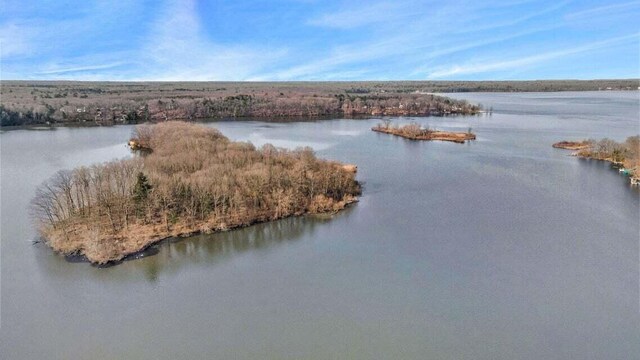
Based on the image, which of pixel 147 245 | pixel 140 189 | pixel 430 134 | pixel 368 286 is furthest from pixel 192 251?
pixel 430 134

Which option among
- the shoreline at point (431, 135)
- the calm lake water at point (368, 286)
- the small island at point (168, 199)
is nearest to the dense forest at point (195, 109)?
the shoreline at point (431, 135)

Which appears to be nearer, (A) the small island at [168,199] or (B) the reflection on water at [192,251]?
(B) the reflection on water at [192,251]

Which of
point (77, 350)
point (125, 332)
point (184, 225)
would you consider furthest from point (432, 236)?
point (77, 350)

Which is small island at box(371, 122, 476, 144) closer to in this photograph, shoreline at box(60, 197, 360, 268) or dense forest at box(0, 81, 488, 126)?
dense forest at box(0, 81, 488, 126)

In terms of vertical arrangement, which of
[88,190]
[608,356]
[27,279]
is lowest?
[608,356]

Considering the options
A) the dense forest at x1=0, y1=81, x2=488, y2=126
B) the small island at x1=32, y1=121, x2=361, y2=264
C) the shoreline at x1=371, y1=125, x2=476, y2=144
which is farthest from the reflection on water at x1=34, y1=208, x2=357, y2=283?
the dense forest at x1=0, y1=81, x2=488, y2=126

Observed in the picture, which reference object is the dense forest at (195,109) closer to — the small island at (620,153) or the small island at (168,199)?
the small island at (620,153)

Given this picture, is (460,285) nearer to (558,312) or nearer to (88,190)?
(558,312)
